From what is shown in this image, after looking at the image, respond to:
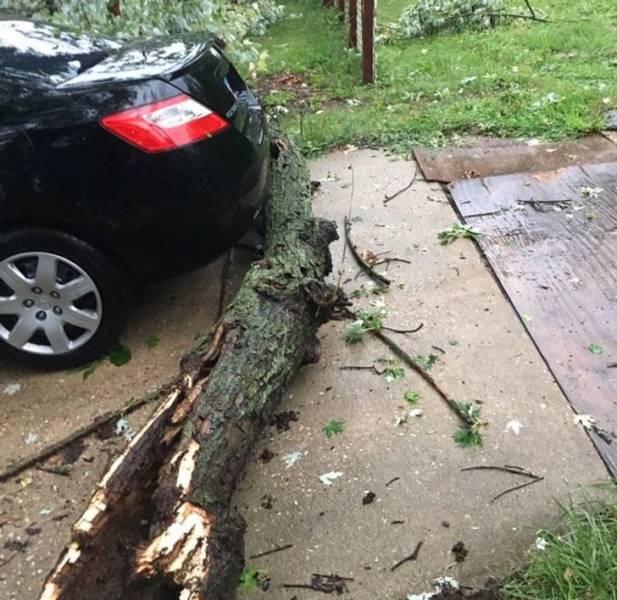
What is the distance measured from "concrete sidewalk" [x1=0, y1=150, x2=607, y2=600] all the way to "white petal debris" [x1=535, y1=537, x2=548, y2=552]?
7cm

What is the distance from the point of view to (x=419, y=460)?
2.95 meters

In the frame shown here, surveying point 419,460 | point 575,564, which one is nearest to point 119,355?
point 419,460

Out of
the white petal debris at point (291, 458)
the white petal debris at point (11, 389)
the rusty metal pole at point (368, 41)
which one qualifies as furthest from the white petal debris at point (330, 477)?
the rusty metal pole at point (368, 41)

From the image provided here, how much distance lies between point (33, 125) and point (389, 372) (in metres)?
1.99

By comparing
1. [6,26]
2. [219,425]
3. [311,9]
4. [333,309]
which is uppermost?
[6,26]

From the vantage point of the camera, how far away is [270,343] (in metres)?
3.12

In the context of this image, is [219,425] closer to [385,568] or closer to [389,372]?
[385,568]

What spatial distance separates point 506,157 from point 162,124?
128 inches

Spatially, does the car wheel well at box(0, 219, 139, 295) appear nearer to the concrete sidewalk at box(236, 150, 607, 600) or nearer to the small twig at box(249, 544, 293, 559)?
the concrete sidewalk at box(236, 150, 607, 600)

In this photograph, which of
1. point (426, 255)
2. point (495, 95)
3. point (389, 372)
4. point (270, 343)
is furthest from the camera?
point (495, 95)

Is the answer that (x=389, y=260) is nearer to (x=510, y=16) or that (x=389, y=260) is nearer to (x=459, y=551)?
(x=459, y=551)

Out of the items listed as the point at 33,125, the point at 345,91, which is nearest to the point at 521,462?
the point at 33,125

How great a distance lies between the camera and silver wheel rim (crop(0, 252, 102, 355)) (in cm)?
338

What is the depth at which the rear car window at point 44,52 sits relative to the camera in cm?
334
